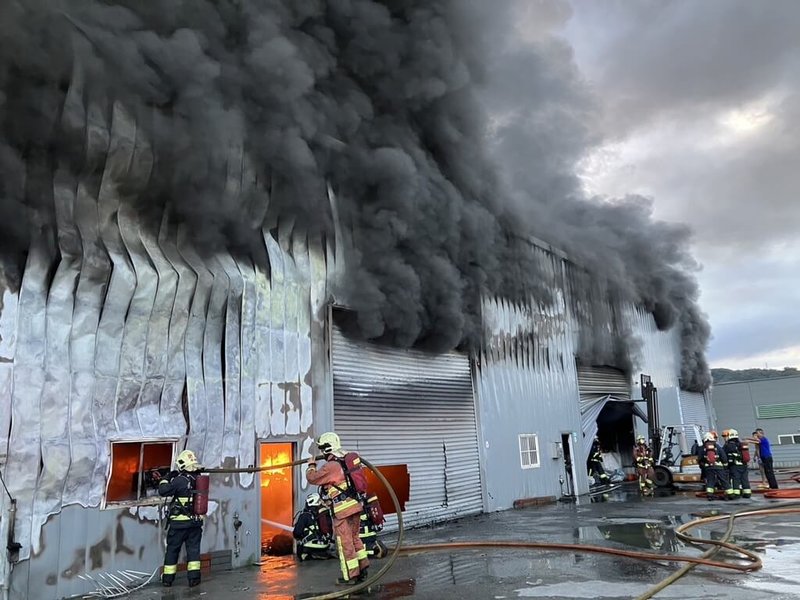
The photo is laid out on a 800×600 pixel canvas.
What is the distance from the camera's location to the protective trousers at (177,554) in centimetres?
605

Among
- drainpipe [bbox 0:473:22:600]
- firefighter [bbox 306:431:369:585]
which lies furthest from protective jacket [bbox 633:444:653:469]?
drainpipe [bbox 0:473:22:600]

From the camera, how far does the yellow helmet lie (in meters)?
6.25

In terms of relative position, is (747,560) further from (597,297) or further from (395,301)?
(597,297)

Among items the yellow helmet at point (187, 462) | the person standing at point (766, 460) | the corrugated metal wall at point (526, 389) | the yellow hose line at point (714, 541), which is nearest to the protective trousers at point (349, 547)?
the yellow helmet at point (187, 462)

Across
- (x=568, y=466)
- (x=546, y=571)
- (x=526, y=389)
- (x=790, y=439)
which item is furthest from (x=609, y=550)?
(x=790, y=439)

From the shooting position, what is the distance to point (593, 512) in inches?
428

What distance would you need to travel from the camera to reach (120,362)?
255 inches

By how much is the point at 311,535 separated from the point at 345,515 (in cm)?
206

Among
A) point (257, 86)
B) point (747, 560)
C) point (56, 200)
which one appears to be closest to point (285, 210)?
point (257, 86)

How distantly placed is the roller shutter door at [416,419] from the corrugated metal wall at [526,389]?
1.92 feet

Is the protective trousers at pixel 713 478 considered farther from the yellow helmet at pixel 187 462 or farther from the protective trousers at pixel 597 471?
the yellow helmet at pixel 187 462

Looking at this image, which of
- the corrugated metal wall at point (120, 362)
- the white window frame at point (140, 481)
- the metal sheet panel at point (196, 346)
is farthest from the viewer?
the metal sheet panel at point (196, 346)

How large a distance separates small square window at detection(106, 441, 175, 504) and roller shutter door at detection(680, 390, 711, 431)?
19061 mm

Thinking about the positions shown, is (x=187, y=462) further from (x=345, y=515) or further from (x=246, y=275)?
(x=246, y=275)
